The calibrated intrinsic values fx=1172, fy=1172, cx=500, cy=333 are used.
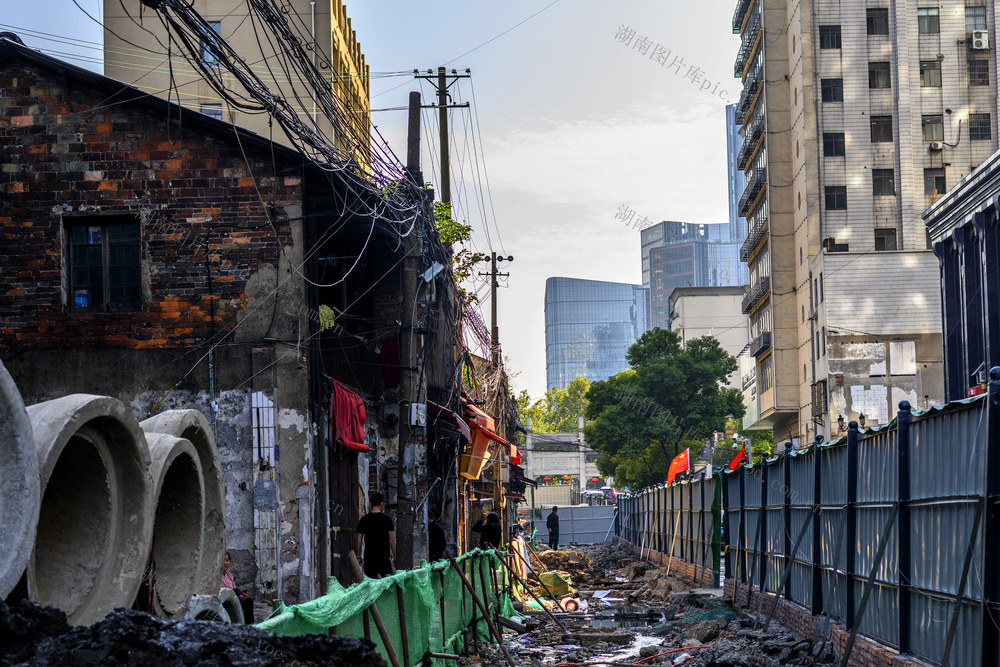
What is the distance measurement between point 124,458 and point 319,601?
5.19ft

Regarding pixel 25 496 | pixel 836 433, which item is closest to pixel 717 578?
pixel 25 496

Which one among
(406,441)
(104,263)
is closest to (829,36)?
(406,441)

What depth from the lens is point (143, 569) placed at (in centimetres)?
714

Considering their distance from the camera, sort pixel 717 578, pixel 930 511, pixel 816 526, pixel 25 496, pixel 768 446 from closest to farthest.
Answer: pixel 25 496
pixel 930 511
pixel 816 526
pixel 717 578
pixel 768 446

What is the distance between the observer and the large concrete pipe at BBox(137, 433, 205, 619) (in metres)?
8.48

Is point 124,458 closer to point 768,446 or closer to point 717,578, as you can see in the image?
point 717,578

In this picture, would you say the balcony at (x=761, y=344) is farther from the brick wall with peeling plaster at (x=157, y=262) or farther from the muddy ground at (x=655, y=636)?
the brick wall with peeling plaster at (x=157, y=262)

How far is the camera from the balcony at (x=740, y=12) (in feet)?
208

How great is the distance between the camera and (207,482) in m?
9.35

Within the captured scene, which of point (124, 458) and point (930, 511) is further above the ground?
point (124, 458)

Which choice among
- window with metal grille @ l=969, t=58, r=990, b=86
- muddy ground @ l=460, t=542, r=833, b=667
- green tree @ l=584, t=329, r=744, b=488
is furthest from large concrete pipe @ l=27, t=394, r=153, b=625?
green tree @ l=584, t=329, r=744, b=488

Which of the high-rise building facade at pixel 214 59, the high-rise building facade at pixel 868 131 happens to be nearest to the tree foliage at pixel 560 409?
the high-rise building facade at pixel 868 131

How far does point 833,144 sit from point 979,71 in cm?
754

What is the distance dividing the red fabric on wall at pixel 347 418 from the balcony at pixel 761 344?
42168 mm
